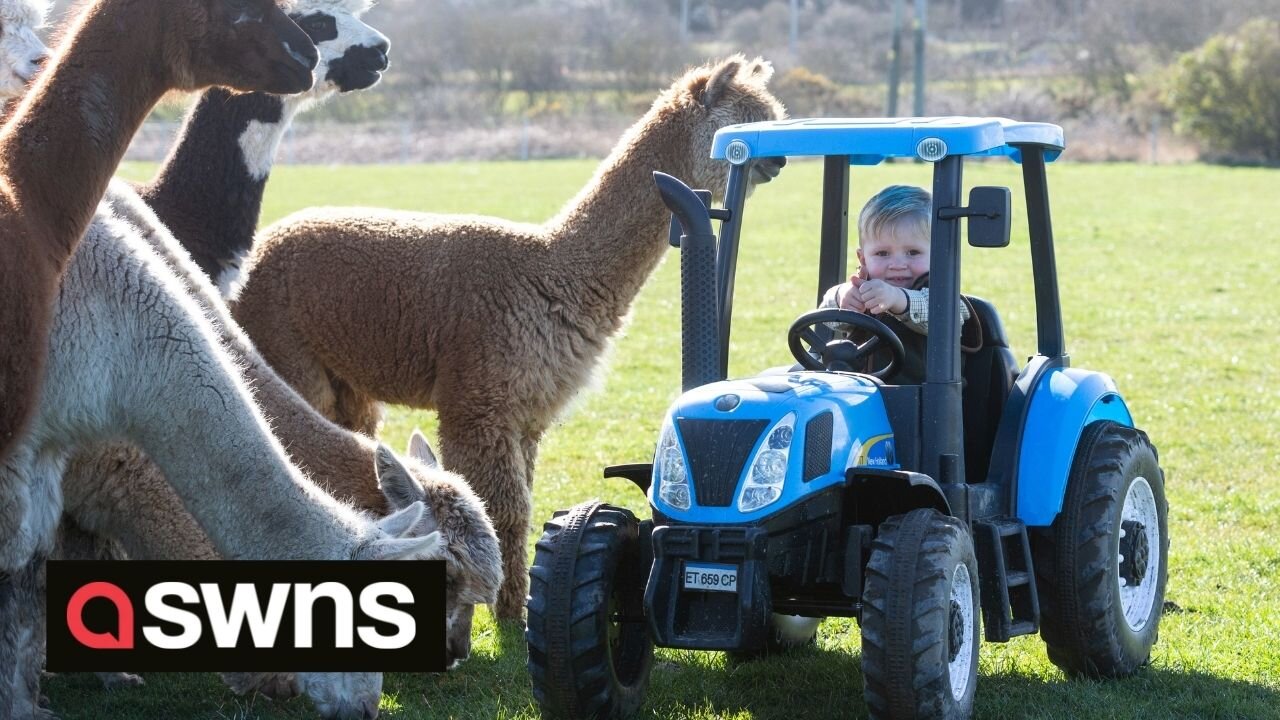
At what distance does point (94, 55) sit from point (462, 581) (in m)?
1.79

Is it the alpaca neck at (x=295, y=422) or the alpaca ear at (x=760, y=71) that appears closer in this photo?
the alpaca neck at (x=295, y=422)

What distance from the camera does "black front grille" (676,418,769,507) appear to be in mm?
3836

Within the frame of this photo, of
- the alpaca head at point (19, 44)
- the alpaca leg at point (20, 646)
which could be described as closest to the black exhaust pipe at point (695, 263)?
the alpaca leg at point (20, 646)

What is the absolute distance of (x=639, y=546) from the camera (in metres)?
4.11

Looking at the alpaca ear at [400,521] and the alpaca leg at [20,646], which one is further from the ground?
the alpaca ear at [400,521]

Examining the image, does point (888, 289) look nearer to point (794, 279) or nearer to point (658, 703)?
point (658, 703)

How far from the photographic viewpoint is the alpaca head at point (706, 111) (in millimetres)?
6047

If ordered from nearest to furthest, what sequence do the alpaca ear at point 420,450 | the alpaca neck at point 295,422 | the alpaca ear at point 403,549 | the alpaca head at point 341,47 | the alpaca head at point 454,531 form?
the alpaca ear at point 403,549
the alpaca head at point 454,531
the alpaca neck at point 295,422
the alpaca ear at point 420,450
the alpaca head at point 341,47

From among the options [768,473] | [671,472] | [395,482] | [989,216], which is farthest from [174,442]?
[989,216]

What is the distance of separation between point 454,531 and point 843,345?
1.25 m

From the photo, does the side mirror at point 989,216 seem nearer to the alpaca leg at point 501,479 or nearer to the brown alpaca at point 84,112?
the brown alpaca at point 84,112

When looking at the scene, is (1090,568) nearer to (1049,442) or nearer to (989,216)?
(1049,442)

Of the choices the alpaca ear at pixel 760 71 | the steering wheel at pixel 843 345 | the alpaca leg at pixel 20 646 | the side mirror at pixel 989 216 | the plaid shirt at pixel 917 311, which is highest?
the alpaca ear at pixel 760 71

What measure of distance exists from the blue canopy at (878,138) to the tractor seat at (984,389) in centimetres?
53
